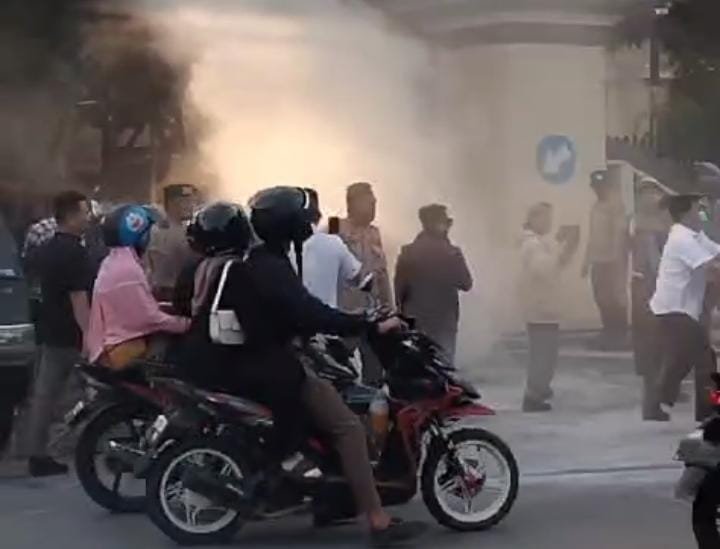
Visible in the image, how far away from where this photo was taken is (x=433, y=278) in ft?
35.2

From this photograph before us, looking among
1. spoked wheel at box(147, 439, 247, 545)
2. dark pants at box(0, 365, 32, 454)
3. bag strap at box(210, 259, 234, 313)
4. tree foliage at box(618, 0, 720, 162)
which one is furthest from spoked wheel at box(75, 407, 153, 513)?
tree foliage at box(618, 0, 720, 162)

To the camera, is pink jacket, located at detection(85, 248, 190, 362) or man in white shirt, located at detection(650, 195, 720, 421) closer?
pink jacket, located at detection(85, 248, 190, 362)

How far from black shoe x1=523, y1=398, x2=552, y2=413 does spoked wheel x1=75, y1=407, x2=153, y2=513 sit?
12.1ft

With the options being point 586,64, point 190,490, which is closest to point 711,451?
point 190,490

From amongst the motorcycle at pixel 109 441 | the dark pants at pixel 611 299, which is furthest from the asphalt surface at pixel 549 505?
the dark pants at pixel 611 299

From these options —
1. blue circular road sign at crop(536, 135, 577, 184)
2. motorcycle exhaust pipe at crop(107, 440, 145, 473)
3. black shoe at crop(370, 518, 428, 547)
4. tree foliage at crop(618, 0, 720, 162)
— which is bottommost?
black shoe at crop(370, 518, 428, 547)

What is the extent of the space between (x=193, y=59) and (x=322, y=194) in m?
1.41

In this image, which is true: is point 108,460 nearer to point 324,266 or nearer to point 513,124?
point 324,266

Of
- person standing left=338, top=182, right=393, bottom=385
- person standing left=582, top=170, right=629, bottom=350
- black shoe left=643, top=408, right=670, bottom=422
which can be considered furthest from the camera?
person standing left=582, top=170, right=629, bottom=350

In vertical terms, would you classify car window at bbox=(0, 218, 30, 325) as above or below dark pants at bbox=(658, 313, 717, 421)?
above

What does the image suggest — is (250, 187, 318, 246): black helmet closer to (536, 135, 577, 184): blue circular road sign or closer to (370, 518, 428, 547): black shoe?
(370, 518, 428, 547): black shoe

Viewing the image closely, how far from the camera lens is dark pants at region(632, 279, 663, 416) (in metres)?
10.9

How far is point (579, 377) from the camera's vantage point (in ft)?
42.5

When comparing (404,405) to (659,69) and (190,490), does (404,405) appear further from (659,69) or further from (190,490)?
(659,69)
